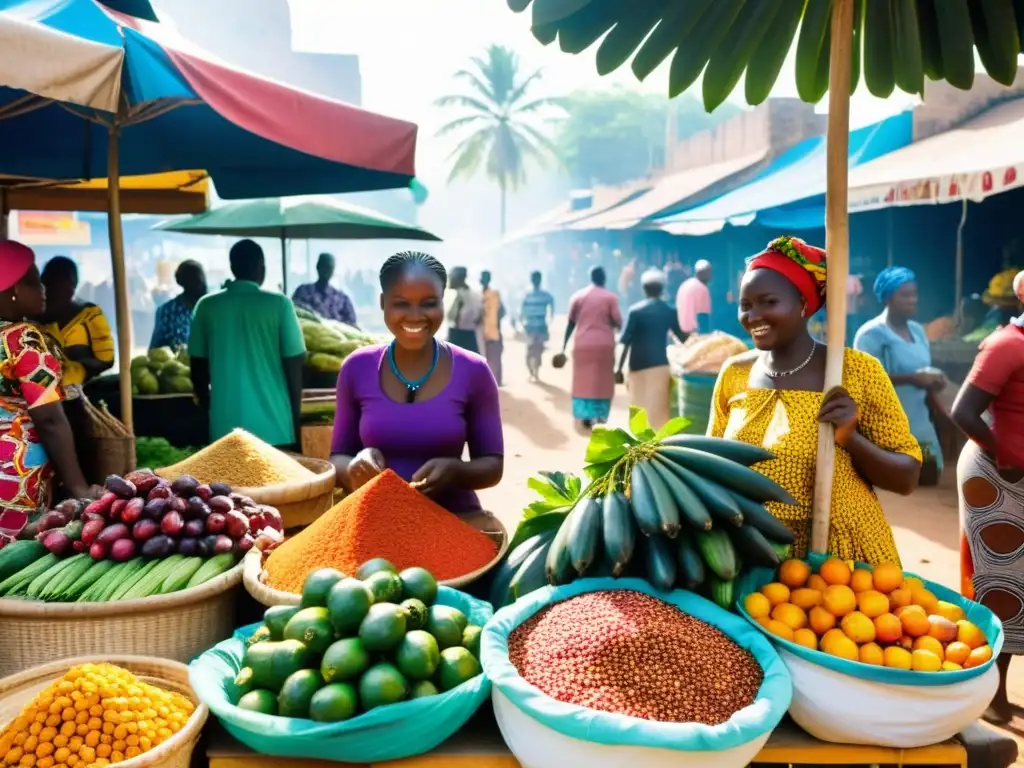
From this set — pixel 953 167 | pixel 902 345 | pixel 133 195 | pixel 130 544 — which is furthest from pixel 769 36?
pixel 953 167

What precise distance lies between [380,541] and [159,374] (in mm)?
4301

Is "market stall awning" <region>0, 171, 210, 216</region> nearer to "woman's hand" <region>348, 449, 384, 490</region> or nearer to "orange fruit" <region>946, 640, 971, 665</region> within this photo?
"woman's hand" <region>348, 449, 384, 490</region>

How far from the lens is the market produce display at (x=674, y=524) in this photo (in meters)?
1.91

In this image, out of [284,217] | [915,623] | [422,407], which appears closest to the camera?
[915,623]

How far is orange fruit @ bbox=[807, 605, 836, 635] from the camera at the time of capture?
186 cm

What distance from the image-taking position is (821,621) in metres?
1.87

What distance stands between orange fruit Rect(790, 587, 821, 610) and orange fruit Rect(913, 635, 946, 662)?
0.22 meters

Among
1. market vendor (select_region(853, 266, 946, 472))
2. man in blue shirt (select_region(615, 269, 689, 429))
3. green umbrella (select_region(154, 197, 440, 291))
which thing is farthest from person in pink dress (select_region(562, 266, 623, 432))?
market vendor (select_region(853, 266, 946, 472))

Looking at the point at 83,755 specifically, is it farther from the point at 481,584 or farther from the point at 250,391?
the point at 250,391

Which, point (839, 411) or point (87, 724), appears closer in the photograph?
point (87, 724)

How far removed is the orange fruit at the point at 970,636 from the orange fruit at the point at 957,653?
0.12 ft

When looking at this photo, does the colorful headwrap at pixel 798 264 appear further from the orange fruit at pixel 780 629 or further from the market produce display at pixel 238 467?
the market produce display at pixel 238 467

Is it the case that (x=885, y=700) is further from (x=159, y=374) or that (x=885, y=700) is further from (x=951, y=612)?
(x=159, y=374)

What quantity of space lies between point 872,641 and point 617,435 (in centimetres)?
76
